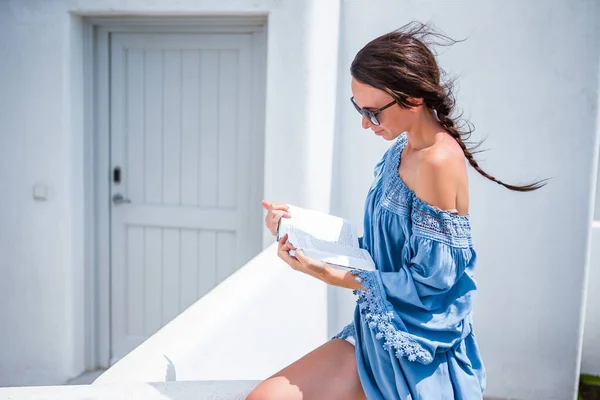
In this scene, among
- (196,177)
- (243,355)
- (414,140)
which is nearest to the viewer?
(414,140)

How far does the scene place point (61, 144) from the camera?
12.2ft

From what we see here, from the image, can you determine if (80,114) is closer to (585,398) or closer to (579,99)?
(579,99)

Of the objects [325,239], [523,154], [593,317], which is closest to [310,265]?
[325,239]

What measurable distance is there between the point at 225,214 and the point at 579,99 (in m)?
2.17

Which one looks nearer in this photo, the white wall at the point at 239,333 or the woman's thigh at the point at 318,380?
the woman's thigh at the point at 318,380

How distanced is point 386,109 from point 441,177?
8.4 inches

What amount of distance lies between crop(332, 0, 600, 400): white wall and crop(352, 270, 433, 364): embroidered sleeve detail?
2.37 metres

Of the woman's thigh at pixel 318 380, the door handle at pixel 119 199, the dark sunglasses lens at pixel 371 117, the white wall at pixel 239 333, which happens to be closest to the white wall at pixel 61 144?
the door handle at pixel 119 199

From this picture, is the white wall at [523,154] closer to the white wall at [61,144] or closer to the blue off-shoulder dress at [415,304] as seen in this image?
the white wall at [61,144]

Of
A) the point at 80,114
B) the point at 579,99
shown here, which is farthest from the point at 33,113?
the point at 579,99

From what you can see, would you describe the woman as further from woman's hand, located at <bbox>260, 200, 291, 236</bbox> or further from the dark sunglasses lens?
woman's hand, located at <bbox>260, 200, 291, 236</bbox>

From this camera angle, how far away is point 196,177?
3.97 meters

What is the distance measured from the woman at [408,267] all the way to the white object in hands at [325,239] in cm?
3

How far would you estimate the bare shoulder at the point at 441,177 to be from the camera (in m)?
1.37
